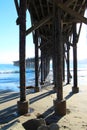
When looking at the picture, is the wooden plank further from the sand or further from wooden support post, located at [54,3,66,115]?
wooden support post, located at [54,3,66,115]

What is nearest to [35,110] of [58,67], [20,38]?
[58,67]

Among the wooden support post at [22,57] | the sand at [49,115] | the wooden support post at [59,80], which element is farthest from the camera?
the wooden support post at [22,57]

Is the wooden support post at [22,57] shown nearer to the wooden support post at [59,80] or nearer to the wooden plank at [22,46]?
the wooden plank at [22,46]

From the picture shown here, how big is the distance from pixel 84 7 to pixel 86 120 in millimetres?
6390

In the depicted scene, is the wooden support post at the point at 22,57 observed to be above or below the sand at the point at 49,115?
above

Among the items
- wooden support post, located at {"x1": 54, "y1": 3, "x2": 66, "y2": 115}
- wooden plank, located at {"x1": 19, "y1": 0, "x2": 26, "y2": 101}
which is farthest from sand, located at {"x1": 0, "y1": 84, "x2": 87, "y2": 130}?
wooden plank, located at {"x1": 19, "y1": 0, "x2": 26, "y2": 101}

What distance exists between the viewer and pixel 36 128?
16.0 ft

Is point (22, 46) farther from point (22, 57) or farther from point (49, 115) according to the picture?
point (49, 115)

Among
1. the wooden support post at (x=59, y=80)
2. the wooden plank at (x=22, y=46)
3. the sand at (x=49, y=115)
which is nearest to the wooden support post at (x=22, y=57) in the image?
the wooden plank at (x=22, y=46)

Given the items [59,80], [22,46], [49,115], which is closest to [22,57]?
[22,46]

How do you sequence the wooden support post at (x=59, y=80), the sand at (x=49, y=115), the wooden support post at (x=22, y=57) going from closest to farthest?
the sand at (x=49, y=115) < the wooden support post at (x=59, y=80) < the wooden support post at (x=22, y=57)

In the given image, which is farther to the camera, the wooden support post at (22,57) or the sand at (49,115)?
the wooden support post at (22,57)

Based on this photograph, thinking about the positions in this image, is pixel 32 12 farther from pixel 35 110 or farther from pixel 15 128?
pixel 15 128

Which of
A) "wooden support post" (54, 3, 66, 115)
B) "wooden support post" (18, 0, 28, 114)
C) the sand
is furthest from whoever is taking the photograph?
"wooden support post" (18, 0, 28, 114)
